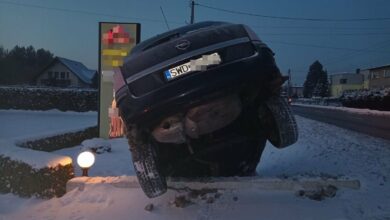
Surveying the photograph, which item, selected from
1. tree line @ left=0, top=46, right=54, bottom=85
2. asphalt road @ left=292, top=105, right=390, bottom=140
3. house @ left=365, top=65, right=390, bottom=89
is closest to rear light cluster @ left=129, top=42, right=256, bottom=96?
asphalt road @ left=292, top=105, right=390, bottom=140

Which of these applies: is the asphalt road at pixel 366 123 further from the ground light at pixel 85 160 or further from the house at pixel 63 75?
the house at pixel 63 75

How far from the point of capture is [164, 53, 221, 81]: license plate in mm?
3496

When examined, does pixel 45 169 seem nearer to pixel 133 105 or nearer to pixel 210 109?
pixel 133 105

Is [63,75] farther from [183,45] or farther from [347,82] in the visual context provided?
[183,45]

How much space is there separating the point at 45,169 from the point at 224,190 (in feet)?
7.28

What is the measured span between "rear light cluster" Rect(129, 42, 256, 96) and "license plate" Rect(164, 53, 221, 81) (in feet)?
0.12

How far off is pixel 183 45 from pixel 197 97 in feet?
1.76

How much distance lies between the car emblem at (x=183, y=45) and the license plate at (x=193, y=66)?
20 centimetres

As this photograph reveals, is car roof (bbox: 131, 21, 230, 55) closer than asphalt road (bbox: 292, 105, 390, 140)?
Yes

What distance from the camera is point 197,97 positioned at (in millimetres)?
3408

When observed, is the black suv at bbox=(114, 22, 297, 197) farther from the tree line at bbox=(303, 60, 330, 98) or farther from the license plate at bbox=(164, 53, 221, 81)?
Answer: the tree line at bbox=(303, 60, 330, 98)

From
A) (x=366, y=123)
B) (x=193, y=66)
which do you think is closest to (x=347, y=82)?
(x=366, y=123)

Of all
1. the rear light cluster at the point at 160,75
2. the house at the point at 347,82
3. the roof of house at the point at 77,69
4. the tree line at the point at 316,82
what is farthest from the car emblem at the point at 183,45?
the house at the point at 347,82

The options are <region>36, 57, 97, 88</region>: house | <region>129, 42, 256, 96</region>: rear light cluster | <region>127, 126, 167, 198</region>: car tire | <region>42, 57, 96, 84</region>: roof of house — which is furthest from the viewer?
<region>42, 57, 96, 84</region>: roof of house
